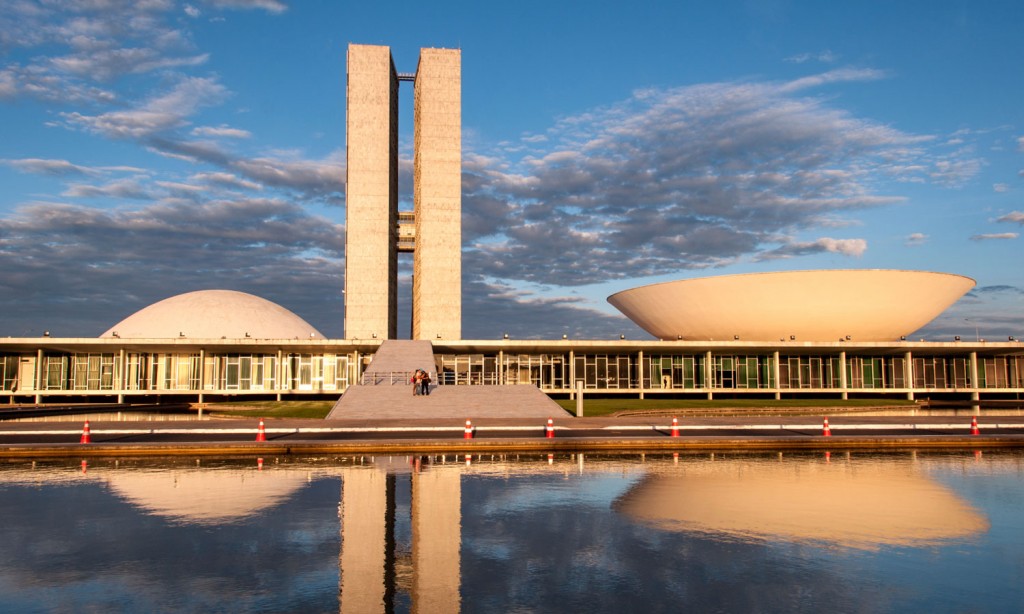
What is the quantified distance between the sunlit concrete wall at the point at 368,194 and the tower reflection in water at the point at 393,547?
53655 millimetres

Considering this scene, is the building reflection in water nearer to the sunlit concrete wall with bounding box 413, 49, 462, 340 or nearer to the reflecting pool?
the reflecting pool

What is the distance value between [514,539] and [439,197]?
60.5 metres

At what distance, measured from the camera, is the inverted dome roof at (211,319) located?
73.7 m

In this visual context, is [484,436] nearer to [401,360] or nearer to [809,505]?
[809,505]

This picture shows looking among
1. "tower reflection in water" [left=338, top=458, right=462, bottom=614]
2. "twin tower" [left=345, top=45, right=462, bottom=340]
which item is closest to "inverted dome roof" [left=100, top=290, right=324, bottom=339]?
"twin tower" [left=345, top=45, right=462, bottom=340]

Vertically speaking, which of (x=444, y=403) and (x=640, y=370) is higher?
(x=640, y=370)

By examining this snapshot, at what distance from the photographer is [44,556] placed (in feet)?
31.9

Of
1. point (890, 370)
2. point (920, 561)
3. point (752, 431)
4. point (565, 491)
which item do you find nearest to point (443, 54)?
point (890, 370)

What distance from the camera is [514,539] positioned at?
1062 centimetres

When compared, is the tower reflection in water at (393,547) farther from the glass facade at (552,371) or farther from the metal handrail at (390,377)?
the glass facade at (552,371)

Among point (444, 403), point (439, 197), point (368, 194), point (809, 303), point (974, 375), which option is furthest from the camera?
point (368, 194)

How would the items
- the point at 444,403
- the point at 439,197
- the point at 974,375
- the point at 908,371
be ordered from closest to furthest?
the point at 444,403 < the point at 908,371 < the point at 974,375 < the point at 439,197

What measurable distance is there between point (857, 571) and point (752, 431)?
1746cm

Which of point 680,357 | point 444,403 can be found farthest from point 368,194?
point 444,403
